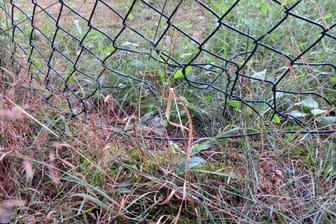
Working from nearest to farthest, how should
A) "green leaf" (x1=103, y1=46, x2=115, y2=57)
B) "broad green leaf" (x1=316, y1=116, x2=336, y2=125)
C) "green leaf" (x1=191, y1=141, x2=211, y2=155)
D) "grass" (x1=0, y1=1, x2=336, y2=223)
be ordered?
"grass" (x1=0, y1=1, x2=336, y2=223), "green leaf" (x1=191, y1=141, x2=211, y2=155), "broad green leaf" (x1=316, y1=116, x2=336, y2=125), "green leaf" (x1=103, y1=46, x2=115, y2=57)

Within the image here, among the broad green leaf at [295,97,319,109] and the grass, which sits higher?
the broad green leaf at [295,97,319,109]

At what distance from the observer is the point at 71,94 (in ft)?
4.66

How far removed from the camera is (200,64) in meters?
1.29

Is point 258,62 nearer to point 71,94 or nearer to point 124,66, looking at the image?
point 124,66

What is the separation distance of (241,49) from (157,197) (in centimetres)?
86

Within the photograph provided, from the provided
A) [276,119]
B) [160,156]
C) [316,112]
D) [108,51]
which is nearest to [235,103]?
[276,119]

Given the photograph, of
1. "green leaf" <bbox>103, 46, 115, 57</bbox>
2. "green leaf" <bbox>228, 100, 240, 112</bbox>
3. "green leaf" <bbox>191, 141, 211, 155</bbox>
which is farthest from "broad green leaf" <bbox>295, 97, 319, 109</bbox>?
"green leaf" <bbox>103, 46, 115, 57</bbox>

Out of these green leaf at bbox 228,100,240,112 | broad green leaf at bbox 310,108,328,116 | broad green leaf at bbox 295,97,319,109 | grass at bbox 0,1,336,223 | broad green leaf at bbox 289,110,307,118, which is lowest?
grass at bbox 0,1,336,223

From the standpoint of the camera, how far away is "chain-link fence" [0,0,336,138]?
1.22 metres

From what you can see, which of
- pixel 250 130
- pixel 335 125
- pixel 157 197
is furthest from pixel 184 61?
pixel 157 197

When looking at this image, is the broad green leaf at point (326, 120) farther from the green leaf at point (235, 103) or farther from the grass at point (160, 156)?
the green leaf at point (235, 103)

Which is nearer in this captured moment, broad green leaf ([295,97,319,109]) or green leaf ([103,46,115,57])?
broad green leaf ([295,97,319,109])

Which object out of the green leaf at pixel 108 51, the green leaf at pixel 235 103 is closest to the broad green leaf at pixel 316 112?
the green leaf at pixel 235 103

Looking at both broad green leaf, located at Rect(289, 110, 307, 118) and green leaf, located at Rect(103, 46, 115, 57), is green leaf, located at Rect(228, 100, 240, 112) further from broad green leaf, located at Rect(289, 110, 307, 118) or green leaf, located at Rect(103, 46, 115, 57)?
green leaf, located at Rect(103, 46, 115, 57)
